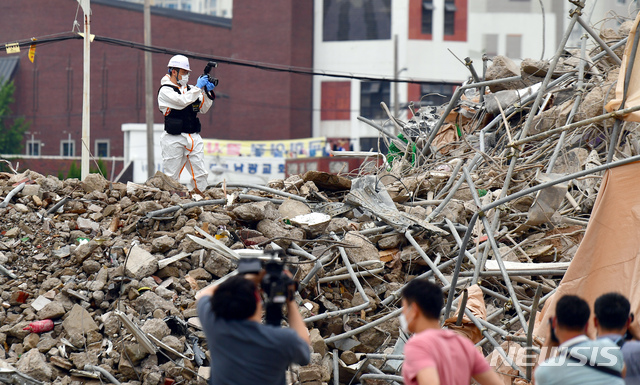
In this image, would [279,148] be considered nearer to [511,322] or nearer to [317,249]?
[317,249]

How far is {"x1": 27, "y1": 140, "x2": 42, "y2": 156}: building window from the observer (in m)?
34.4

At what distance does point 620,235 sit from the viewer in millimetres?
4871

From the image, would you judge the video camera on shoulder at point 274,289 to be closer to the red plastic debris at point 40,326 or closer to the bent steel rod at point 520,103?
the red plastic debris at point 40,326

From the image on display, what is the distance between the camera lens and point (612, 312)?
10.3 feet

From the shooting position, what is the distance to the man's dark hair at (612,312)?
3.15 m

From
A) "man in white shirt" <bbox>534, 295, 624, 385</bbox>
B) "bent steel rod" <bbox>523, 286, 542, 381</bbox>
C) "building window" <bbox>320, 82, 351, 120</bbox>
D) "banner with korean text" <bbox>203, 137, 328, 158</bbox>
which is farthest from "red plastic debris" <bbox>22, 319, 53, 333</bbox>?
"building window" <bbox>320, 82, 351, 120</bbox>

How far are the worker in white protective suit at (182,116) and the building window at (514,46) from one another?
32909 mm

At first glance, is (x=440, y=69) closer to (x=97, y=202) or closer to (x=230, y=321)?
(x=97, y=202)

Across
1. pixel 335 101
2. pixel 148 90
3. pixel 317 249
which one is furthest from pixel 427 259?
pixel 335 101

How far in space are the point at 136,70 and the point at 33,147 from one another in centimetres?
583

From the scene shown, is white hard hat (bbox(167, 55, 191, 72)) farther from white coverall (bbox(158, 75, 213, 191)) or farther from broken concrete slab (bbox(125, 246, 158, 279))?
broken concrete slab (bbox(125, 246, 158, 279))

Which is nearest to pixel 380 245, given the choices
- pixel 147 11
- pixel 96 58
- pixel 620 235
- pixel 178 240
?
pixel 178 240

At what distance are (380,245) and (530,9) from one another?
34751 millimetres

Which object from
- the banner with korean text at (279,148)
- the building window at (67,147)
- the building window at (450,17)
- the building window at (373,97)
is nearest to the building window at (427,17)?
the building window at (450,17)
